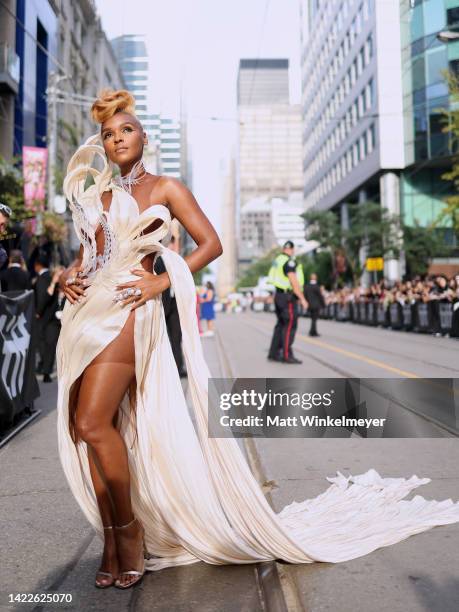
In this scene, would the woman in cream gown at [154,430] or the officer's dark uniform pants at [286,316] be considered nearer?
the woman in cream gown at [154,430]

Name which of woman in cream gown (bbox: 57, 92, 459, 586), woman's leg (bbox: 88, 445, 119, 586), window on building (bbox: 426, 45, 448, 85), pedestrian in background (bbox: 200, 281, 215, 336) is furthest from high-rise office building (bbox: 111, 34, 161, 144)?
window on building (bbox: 426, 45, 448, 85)

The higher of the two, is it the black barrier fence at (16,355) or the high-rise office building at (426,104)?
the high-rise office building at (426,104)

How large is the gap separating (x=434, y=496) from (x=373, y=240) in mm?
35501

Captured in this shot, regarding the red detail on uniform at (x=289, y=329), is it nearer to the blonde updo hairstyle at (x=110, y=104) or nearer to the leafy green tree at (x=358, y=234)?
the blonde updo hairstyle at (x=110, y=104)

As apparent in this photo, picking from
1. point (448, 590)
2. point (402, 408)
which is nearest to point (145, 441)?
point (448, 590)

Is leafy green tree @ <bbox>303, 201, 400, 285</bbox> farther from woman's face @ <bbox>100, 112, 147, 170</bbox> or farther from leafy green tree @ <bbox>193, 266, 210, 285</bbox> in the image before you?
woman's face @ <bbox>100, 112, 147, 170</bbox>

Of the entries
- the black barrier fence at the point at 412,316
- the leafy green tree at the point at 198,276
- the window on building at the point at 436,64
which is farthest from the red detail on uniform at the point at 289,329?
the black barrier fence at the point at 412,316

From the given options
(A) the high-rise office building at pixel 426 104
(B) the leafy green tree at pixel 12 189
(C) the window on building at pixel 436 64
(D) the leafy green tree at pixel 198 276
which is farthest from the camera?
(B) the leafy green tree at pixel 12 189

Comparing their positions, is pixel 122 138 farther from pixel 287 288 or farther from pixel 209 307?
pixel 209 307

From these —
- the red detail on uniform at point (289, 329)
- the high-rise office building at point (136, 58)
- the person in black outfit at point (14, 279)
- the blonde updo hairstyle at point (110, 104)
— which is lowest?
the red detail on uniform at point (289, 329)

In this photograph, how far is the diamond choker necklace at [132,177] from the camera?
8.51 ft

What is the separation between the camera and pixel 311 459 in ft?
14.4

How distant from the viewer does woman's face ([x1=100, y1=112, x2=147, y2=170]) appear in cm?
255

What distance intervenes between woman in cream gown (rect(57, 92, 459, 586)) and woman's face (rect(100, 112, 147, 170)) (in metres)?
0.03
